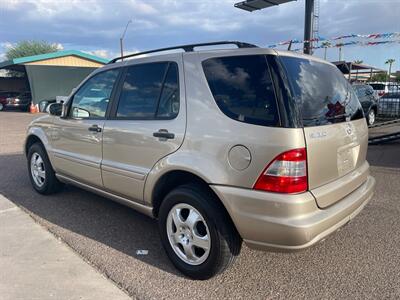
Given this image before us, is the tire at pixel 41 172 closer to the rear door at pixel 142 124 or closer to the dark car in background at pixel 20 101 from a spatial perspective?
the rear door at pixel 142 124

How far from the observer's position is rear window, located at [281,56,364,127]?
277 cm

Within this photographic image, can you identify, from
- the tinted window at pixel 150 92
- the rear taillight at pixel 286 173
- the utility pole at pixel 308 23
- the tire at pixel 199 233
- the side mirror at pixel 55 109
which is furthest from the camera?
the utility pole at pixel 308 23

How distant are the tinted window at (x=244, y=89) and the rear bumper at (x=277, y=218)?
54cm

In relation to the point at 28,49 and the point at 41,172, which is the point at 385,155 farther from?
the point at 28,49

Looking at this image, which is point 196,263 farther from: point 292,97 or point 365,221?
point 365,221

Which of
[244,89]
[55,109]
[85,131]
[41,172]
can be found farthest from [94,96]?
[244,89]

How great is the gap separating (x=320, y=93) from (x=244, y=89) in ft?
2.19

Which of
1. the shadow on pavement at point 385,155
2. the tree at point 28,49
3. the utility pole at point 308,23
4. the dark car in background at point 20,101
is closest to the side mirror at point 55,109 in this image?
the shadow on pavement at point 385,155

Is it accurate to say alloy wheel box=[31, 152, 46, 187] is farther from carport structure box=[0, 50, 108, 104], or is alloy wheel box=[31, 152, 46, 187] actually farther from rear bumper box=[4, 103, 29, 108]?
rear bumper box=[4, 103, 29, 108]

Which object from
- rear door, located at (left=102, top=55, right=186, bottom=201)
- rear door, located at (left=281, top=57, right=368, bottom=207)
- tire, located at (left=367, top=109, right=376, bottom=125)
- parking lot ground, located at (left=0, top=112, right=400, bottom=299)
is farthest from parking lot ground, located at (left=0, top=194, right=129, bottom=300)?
tire, located at (left=367, top=109, right=376, bottom=125)

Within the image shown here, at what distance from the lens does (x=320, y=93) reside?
300 centimetres

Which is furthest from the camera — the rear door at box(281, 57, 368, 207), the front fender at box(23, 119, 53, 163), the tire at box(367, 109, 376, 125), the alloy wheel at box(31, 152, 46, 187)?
the tire at box(367, 109, 376, 125)

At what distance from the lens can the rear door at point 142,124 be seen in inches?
128

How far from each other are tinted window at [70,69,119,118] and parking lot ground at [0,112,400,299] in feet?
4.23
